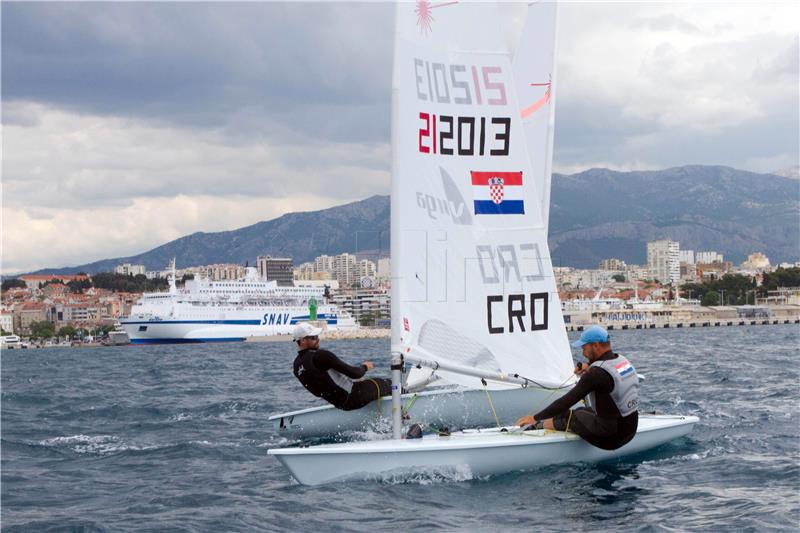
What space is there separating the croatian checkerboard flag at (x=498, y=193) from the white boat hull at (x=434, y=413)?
2.37 m

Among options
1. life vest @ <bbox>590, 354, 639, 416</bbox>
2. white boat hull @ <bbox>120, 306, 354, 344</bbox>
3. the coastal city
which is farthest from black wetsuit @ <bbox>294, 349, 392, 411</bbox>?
the coastal city

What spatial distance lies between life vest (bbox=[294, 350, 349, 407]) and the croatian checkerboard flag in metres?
2.24

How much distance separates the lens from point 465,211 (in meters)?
8.77

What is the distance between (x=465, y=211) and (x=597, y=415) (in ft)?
7.18

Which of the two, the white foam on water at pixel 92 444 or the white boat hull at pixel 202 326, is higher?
the white foam on water at pixel 92 444

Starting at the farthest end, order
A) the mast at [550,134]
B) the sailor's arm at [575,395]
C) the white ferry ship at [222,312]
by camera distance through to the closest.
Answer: the white ferry ship at [222,312] < the mast at [550,134] < the sailor's arm at [575,395]

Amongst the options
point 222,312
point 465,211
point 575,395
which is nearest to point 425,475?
point 575,395

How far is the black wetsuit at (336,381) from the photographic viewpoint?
367 inches

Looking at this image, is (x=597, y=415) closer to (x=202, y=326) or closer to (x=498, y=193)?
(x=498, y=193)

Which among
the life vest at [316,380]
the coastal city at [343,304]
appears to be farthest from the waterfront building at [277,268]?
the life vest at [316,380]

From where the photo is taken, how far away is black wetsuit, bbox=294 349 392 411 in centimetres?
931

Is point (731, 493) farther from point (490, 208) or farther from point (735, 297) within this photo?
point (735, 297)

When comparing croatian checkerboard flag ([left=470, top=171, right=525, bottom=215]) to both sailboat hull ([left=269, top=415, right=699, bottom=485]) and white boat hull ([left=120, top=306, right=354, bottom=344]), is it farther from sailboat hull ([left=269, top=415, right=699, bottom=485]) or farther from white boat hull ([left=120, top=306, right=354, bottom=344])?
white boat hull ([left=120, top=306, right=354, bottom=344])

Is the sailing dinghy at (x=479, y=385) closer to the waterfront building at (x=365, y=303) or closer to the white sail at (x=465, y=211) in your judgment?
the white sail at (x=465, y=211)
